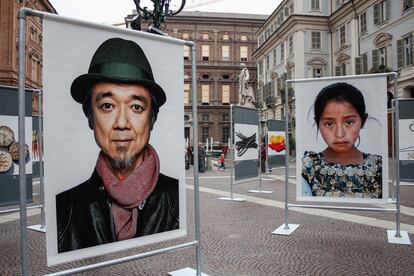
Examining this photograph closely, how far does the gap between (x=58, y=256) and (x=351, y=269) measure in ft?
10.8

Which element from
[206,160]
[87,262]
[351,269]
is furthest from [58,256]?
[206,160]

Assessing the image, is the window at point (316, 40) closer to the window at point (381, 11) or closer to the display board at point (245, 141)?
the window at point (381, 11)

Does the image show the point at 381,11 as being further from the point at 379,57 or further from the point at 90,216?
the point at 90,216

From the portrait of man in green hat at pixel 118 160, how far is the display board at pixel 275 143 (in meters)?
11.9

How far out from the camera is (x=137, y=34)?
3570 mm

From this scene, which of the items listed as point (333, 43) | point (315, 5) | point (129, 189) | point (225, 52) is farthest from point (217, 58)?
point (129, 189)

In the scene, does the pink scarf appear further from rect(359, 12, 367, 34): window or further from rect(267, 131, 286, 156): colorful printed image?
rect(359, 12, 367, 34): window

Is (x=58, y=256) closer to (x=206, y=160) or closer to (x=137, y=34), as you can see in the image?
(x=137, y=34)

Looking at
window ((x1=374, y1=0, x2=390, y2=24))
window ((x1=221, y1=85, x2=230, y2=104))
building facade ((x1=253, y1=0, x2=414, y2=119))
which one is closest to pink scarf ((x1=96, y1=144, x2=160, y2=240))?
building facade ((x1=253, y1=0, x2=414, y2=119))

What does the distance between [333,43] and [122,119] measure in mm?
38048

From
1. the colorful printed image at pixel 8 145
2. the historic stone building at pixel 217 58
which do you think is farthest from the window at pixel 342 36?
the colorful printed image at pixel 8 145

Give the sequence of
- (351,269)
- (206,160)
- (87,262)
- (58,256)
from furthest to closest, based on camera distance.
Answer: (206,160) < (87,262) < (351,269) < (58,256)

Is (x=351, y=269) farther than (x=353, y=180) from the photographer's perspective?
No

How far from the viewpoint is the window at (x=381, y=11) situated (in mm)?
27938
